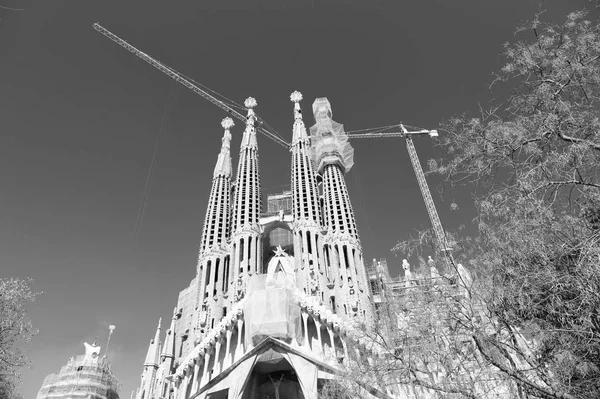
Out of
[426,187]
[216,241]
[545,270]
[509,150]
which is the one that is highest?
[426,187]

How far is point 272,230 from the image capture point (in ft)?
199

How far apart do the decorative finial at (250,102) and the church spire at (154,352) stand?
138ft

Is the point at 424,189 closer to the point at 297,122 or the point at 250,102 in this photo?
the point at 297,122

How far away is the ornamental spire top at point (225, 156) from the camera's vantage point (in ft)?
209

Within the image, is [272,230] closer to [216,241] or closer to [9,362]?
[216,241]

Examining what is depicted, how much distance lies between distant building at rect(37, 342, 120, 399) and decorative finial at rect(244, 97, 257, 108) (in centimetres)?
4785

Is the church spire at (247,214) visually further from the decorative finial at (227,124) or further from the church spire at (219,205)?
the decorative finial at (227,124)

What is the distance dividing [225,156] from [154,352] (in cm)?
3181

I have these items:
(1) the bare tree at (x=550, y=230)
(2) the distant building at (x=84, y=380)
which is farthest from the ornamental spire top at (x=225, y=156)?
(1) the bare tree at (x=550, y=230)

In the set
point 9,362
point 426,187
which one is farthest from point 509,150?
point 426,187

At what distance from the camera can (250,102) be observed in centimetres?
7681

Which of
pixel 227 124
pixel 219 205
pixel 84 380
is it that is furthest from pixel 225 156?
pixel 84 380

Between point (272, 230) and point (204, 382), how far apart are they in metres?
34.9

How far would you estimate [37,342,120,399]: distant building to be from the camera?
50.0m
